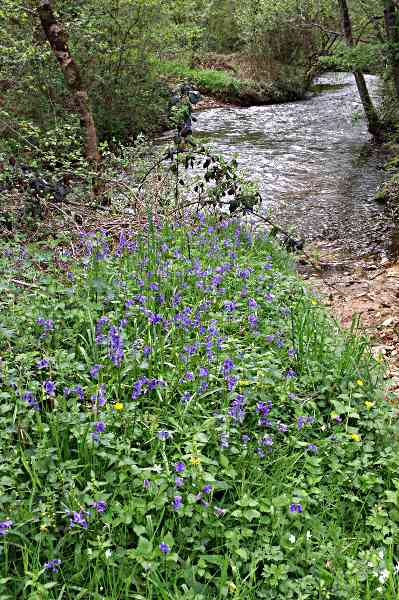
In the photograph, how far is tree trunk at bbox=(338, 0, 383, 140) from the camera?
1162 cm

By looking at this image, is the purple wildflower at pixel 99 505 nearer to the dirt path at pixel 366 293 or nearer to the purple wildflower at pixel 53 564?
the purple wildflower at pixel 53 564

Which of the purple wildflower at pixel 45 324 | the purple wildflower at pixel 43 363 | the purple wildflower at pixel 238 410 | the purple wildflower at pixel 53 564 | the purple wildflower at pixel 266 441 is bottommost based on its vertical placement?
the purple wildflower at pixel 266 441

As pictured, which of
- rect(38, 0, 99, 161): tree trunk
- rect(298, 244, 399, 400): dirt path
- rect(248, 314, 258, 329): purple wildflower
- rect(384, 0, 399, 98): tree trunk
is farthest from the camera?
rect(384, 0, 399, 98): tree trunk

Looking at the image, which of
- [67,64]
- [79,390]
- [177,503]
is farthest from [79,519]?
[67,64]

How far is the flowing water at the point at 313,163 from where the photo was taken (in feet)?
25.6

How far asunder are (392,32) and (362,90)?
9.92ft

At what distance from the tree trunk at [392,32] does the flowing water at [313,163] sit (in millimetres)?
1585

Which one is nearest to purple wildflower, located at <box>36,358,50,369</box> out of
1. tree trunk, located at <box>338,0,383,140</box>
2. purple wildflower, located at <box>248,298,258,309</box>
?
purple wildflower, located at <box>248,298,258,309</box>

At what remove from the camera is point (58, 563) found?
1947 mm

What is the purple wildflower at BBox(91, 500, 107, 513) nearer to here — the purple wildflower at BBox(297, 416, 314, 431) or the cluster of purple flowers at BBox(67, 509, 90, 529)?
the cluster of purple flowers at BBox(67, 509, 90, 529)

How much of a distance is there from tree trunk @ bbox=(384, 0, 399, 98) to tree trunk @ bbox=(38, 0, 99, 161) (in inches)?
209

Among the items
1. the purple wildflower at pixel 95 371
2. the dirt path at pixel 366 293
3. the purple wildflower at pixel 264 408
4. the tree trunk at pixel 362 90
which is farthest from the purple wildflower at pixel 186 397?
the tree trunk at pixel 362 90

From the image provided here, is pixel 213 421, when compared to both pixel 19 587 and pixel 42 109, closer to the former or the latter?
pixel 19 587

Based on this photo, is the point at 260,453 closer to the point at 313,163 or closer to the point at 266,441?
the point at 266,441
